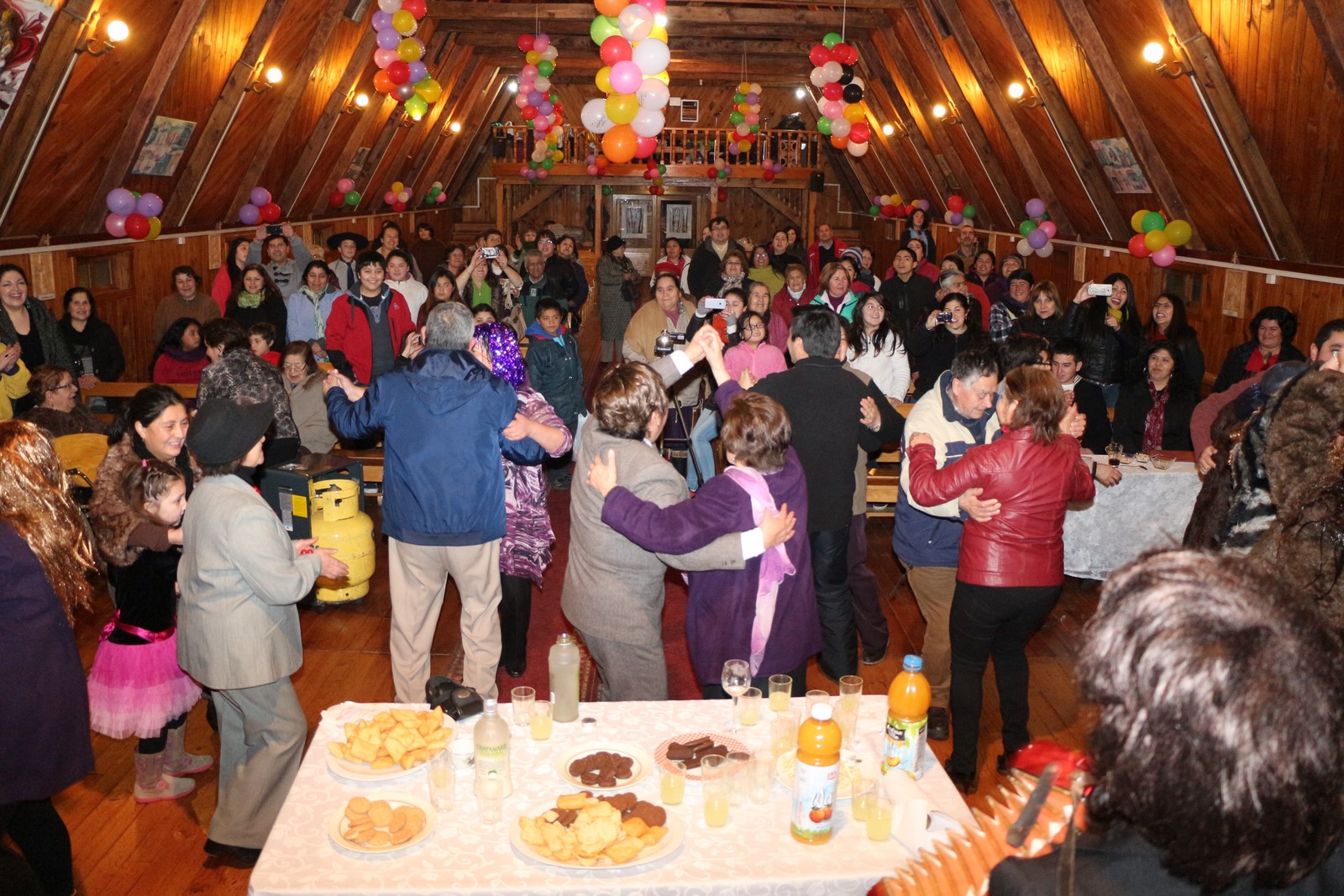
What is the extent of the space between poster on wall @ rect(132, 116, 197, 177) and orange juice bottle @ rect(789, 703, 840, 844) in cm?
794

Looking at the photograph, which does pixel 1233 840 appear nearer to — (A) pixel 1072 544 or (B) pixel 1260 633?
(B) pixel 1260 633

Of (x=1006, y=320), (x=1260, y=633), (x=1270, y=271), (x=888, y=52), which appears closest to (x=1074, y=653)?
(x=1260, y=633)

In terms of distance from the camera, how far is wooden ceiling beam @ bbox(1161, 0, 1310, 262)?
6.69 metres

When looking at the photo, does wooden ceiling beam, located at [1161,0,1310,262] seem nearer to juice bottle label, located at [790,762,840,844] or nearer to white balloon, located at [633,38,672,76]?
white balloon, located at [633,38,672,76]

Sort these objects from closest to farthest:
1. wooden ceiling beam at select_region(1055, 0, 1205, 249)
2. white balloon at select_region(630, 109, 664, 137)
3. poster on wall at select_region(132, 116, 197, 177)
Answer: white balloon at select_region(630, 109, 664, 137), wooden ceiling beam at select_region(1055, 0, 1205, 249), poster on wall at select_region(132, 116, 197, 177)

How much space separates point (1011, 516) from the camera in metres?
3.07

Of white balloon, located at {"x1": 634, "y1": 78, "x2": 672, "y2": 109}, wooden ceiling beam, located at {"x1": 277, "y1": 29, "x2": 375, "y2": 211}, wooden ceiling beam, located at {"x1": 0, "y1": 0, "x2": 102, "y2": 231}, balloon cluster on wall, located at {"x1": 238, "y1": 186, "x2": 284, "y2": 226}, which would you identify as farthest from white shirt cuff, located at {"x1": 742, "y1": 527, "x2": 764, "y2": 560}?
wooden ceiling beam, located at {"x1": 277, "y1": 29, "x2": 375, "y2": 211}

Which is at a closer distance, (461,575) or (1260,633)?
(1260,633)

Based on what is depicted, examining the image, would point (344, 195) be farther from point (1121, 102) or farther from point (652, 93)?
point (1121, 102)

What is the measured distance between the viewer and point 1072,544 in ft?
16.8

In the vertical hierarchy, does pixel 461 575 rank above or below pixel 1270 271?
below

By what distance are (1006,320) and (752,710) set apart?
542 centimetres

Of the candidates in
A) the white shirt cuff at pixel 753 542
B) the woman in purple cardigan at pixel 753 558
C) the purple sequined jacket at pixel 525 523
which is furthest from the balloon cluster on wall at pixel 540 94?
the white shirt cuff at pixel 753 542

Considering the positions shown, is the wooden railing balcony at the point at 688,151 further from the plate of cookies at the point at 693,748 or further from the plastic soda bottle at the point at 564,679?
the plate of cookies at the point at 693,748
